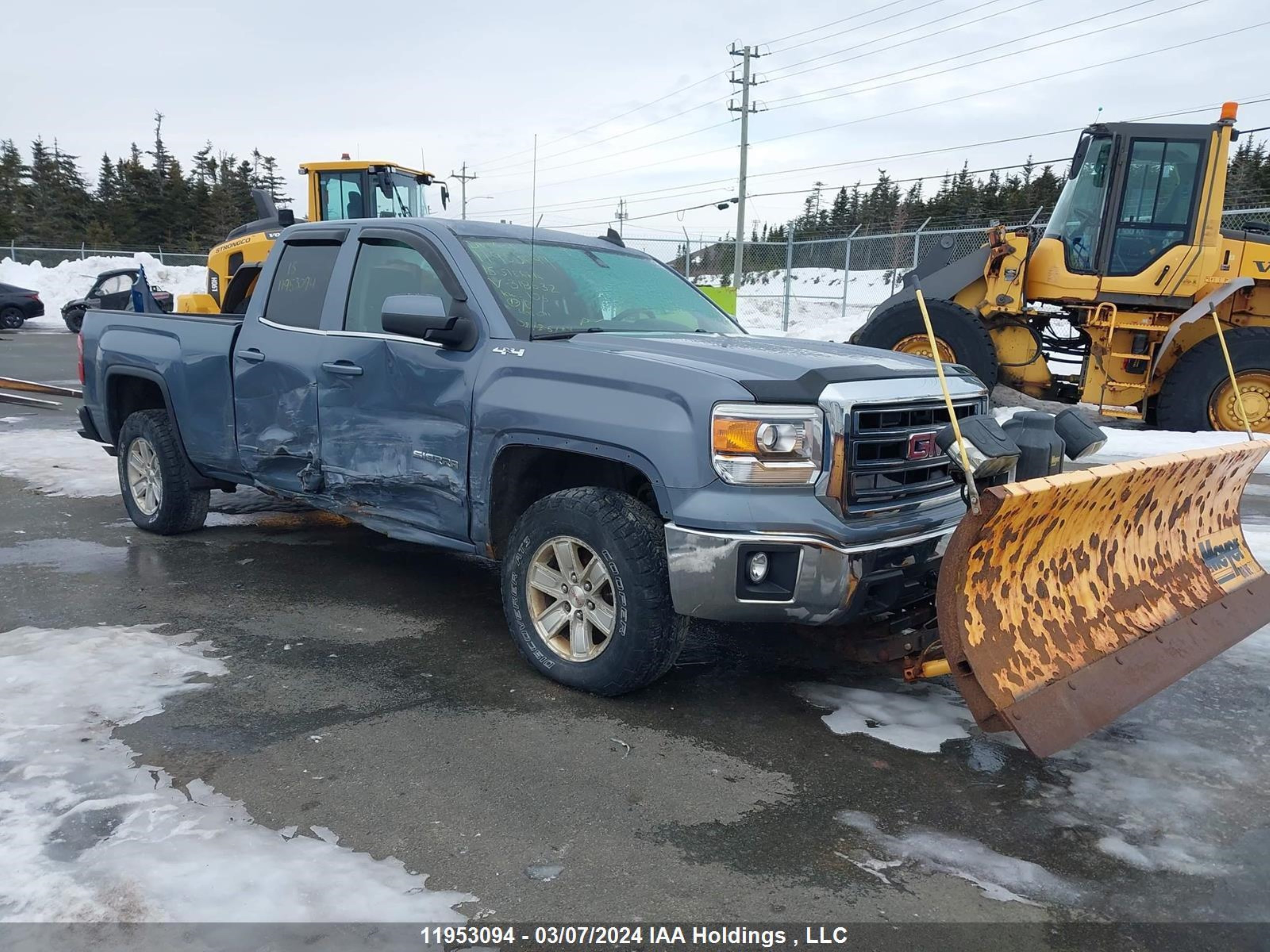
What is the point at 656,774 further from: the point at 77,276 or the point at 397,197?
the point at 77,276

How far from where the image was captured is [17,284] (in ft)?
112

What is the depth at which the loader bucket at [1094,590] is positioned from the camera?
3.15m

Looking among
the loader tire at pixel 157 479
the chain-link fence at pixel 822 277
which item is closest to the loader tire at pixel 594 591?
the loader tire at pixel 157 479

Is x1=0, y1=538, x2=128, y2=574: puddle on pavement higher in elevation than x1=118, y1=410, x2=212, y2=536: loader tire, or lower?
lower

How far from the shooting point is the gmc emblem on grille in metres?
3.75

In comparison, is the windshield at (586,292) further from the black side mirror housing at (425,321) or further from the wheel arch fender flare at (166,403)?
the wheel arch fender flare at (166,403)

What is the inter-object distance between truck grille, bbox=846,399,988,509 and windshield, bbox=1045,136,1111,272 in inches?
334

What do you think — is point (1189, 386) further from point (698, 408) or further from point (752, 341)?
point (698, 408)

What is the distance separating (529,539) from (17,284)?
37.7m

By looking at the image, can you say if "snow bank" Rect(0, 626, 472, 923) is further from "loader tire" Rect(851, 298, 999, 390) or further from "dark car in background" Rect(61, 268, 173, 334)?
"dark car in background" Rect(61, 268, 173, 334)

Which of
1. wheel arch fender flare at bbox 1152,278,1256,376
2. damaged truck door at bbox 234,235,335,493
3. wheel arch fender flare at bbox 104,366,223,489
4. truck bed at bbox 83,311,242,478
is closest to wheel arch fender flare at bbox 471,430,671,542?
damaged truck door at bbox 234,235,335,493

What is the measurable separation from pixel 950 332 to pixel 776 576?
8549 mm

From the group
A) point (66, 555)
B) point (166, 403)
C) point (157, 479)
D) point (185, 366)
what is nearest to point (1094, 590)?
point (185, 366)

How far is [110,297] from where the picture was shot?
2259cm
